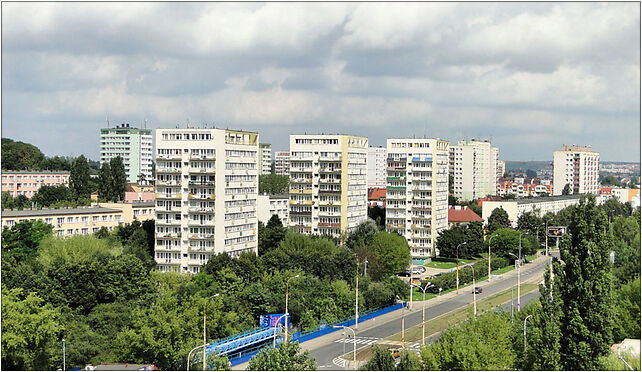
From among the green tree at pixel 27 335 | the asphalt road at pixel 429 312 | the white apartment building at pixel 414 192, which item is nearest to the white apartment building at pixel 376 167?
the white apartment building at pixel 414 192

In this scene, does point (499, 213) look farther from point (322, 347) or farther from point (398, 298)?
point (322, 347)

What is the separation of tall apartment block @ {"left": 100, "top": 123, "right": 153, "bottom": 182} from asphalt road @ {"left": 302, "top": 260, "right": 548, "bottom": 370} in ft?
357

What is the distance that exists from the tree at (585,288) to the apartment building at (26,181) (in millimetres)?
87581

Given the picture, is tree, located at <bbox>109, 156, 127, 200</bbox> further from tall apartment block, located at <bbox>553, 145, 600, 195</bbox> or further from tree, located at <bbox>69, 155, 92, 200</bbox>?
tall apartment block, located at <bbox>553, 145, 600, 195</bbox>

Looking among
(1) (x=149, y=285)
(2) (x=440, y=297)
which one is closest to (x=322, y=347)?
(1) (x=149, y=285)

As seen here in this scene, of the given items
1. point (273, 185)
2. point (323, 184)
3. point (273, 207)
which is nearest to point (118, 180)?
point (273, 207)

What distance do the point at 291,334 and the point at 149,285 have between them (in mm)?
10682

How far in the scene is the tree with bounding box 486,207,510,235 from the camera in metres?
98.9

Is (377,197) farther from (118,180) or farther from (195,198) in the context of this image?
(195,198)

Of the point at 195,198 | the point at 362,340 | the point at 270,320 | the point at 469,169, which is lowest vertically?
the point at 362,340

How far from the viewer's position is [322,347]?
158 feet

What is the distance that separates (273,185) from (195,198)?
75.7 metres

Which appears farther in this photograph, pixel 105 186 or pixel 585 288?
pixel 105 186

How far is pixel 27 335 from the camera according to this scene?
3828 cm
